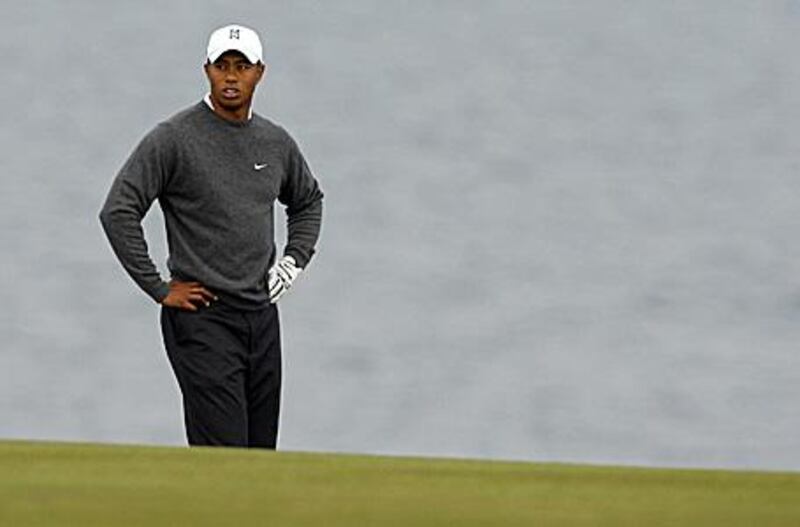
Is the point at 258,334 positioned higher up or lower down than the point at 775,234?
lower down

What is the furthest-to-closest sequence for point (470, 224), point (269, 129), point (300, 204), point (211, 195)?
point (470, 224) < point (300, 204) < point (269, 129) < point (211, 195)

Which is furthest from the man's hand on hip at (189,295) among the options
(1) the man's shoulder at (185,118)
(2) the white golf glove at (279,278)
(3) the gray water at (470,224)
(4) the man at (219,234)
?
(3) the gray water at (470,224)

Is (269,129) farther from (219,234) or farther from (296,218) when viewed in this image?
(296,218)

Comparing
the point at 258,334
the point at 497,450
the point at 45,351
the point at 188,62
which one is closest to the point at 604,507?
the point at 258,334

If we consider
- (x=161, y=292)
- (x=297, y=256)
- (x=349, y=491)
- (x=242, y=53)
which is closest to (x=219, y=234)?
(x=161, y=292)

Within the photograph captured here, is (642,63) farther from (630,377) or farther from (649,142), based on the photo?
(630,377)

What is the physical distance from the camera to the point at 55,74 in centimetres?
933

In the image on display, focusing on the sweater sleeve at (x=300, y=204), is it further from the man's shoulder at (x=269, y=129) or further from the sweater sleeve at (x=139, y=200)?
the sweater sleeve at (x=139, y=200)

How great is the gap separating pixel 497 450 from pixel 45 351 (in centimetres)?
148

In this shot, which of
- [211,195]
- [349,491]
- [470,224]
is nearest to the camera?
→ [349,491]

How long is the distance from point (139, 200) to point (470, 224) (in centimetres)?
453

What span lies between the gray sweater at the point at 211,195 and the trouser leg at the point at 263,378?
0.04m

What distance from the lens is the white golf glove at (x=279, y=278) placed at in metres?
4.78

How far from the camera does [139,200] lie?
4684 mm
